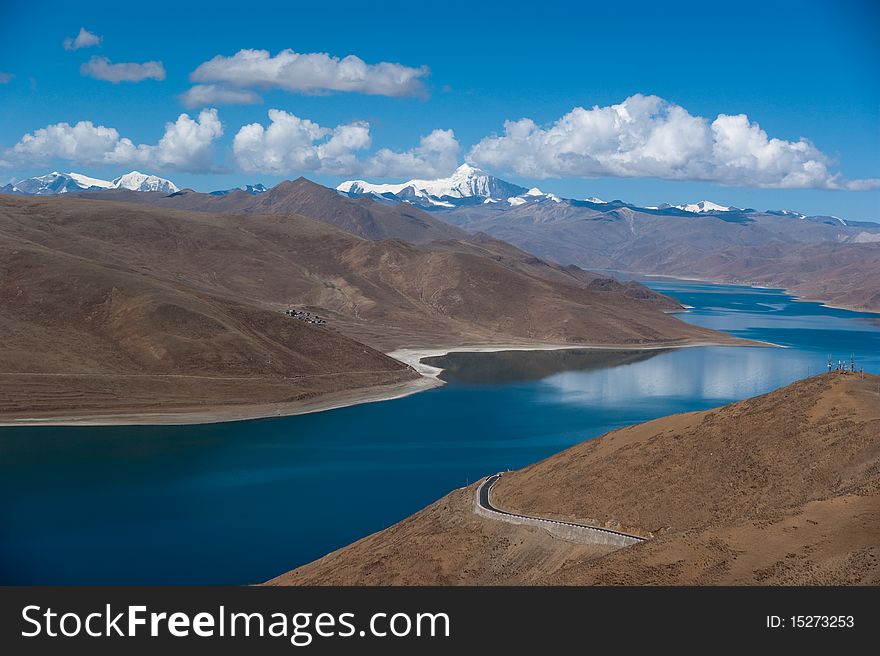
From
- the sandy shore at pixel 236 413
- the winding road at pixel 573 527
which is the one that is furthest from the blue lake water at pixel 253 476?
the winding road at pixel 573 527

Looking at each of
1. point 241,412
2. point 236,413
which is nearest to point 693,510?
point 236,413

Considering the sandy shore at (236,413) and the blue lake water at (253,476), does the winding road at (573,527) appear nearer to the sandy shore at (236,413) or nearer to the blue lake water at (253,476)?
the blue lake water at (253,476)

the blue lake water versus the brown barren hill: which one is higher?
the brown barren hill

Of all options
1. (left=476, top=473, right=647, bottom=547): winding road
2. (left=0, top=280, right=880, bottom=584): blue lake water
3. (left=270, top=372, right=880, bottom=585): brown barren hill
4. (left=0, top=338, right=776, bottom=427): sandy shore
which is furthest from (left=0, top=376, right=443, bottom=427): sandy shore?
(left=476, top=473, right=647, bottom=547): winding road

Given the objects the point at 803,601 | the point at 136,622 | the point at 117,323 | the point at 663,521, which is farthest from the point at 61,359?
the point at 803,601

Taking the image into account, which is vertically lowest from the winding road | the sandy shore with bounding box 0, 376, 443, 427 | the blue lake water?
the blue lake water

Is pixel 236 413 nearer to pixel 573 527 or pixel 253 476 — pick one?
pixel 253 476

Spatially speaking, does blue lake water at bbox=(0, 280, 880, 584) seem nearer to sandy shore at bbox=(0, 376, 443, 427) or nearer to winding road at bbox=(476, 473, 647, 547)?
sandy shore at bbox=(0, 376, 443, 427)

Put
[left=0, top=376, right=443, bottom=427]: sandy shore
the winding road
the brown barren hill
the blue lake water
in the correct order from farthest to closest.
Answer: [left=0, top=376, right=443, bottom=427]: sandy shore → the blue lake water → the winding road → the brown barren hill
